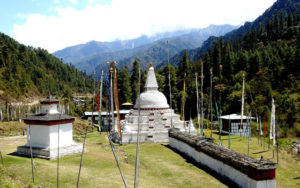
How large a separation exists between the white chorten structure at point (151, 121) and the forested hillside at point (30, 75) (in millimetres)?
23900

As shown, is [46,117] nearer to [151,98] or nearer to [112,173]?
[112,173]

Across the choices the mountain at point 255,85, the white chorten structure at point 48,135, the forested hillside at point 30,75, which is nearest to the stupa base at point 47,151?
the white chorten structure at point 48,135

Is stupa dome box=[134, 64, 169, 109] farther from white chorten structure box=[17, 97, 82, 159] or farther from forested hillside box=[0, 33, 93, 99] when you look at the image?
forested hillside box=[0, 33, 93, 99]

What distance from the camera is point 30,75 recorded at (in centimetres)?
8956

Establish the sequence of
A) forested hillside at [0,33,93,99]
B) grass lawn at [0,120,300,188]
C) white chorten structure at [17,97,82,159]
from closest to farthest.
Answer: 1. grass lawn at [0,120,300,188]
2. white chorten structure at [17,97,82,159]
3. forested hillside at [0,33,93,99]

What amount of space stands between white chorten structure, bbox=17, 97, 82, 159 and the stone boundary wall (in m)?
8.99

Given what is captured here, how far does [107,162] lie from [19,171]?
5.49 m

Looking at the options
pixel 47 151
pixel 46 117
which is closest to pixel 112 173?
pixel 47 151

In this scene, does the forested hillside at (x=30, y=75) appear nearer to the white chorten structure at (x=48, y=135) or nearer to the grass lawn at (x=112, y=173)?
the white chorten structure at (x=48, y=135)

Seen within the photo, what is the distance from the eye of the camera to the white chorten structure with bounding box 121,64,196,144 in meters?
31.0

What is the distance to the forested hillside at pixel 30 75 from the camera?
73.9m

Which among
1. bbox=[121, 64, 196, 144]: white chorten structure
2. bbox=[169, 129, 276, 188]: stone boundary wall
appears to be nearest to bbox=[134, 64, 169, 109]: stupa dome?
bbox=[121, 64, 196, 144]: white chorten structure

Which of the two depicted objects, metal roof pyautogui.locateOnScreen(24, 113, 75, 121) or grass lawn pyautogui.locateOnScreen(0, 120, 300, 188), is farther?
metal roof pyautogui.locateOnScreen(24, 113, 75, 121)

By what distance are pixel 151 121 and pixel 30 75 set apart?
6982cm
